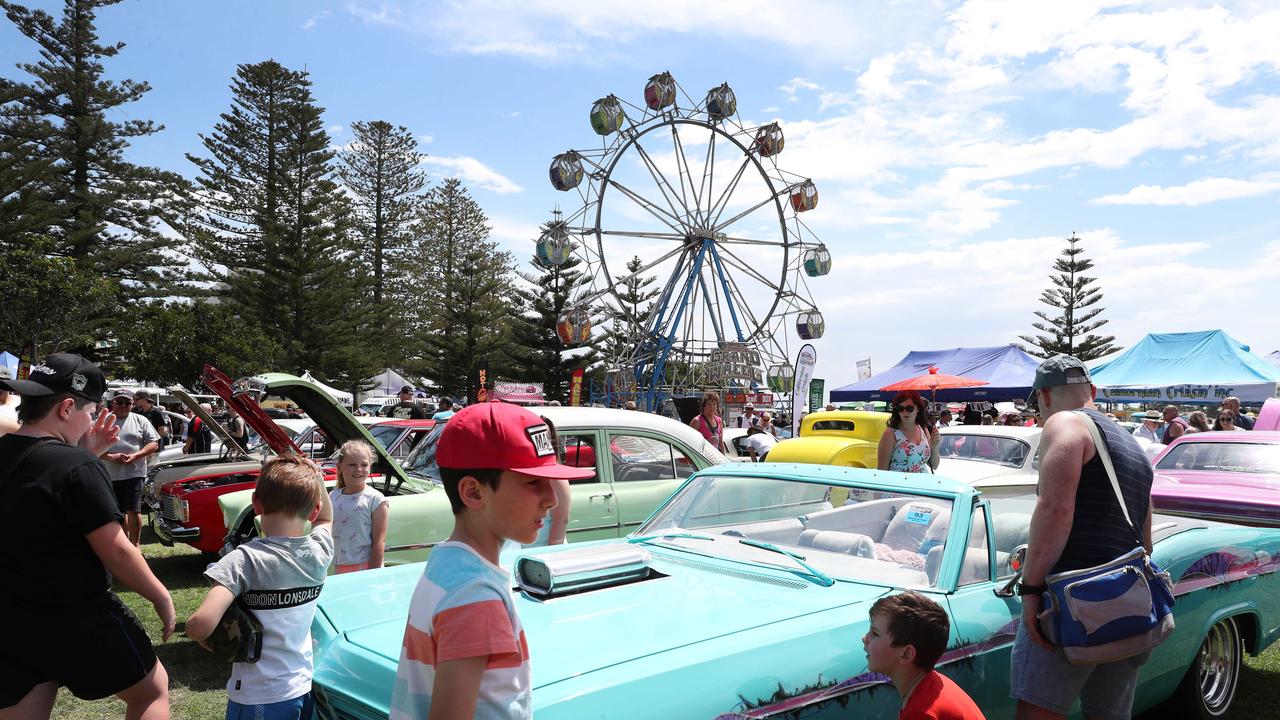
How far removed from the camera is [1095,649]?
8.87 ft

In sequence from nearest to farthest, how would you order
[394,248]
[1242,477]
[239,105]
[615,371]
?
1. [1242,477]
2. [615,371]
3. [239,105]
4. [394,248]

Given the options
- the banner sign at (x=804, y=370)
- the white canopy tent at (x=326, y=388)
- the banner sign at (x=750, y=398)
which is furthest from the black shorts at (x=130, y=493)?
the banner sign at (x=750, y=398)

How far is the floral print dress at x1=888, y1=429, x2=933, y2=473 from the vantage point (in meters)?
6.07

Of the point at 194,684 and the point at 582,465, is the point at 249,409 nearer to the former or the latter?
the point at 194,684

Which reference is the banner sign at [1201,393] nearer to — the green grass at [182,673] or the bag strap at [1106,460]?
the bag strap at [1106,460]

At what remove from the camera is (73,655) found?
2.58 metres

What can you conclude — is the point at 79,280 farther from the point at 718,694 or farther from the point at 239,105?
the point at 718,694

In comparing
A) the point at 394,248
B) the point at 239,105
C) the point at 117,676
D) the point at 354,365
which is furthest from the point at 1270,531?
the point at 394,248

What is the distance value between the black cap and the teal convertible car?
106 centimetres

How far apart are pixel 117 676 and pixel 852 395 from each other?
24467 millimetres

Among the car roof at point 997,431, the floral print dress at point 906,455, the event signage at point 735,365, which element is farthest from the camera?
the event signage at point 735,365

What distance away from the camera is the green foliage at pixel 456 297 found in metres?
43.1

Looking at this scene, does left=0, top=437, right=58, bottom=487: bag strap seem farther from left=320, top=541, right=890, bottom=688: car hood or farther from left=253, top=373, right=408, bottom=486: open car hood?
left=253, top=373, right=408, bottom=486: open car hood

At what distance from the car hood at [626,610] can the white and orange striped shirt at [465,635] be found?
2.11ft
